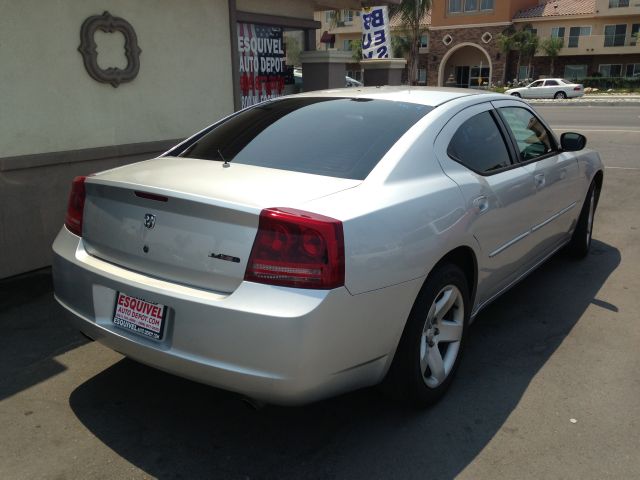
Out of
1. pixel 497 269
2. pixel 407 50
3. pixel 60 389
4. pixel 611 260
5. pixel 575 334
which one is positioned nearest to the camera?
pixel 60 389

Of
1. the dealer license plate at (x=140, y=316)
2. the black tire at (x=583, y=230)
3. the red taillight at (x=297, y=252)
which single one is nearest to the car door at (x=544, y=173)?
the black tire at (x=583, y=230)

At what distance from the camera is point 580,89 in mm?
35000

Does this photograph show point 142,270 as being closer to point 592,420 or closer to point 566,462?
point 566,462

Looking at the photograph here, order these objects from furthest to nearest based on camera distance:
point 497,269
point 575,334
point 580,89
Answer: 1. point 580,89
2. point 575,334
3. point 497,269

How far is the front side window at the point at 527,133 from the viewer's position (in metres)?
4.14

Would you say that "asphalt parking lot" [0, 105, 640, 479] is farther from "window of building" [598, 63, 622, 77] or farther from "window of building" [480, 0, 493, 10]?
"window of building" [480, 0, 493, 10]

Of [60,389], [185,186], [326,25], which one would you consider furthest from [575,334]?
Result: [326,25]

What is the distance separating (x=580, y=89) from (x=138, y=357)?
123 feet

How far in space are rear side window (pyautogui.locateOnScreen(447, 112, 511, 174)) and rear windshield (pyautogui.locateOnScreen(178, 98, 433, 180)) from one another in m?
0.28

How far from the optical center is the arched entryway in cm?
4869

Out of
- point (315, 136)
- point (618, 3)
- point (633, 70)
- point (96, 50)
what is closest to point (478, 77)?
point (618, 3)

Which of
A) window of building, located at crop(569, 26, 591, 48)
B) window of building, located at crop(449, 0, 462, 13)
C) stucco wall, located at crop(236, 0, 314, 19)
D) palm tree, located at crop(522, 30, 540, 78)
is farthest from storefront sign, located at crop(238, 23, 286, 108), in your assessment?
window of building, located at crop(449, 0, 462, 13)

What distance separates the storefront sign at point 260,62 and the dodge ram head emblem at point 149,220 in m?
5.24

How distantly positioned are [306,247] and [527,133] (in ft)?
9.06
